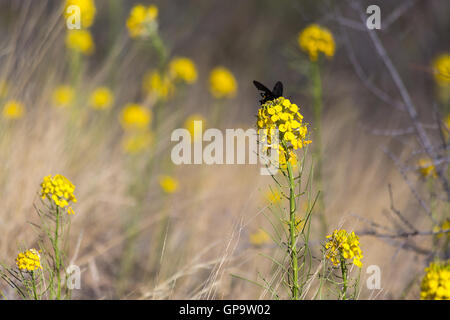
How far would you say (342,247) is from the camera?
1.23 metres

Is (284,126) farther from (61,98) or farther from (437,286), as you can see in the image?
(61,98)

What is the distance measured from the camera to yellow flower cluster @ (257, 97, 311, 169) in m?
1.15

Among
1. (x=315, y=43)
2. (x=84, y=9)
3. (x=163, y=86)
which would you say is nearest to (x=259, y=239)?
(x=163, y=86)

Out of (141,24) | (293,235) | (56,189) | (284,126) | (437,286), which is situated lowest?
(437,286)

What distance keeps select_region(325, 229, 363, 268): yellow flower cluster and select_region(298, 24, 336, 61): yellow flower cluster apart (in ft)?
3.67

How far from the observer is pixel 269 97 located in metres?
1.31

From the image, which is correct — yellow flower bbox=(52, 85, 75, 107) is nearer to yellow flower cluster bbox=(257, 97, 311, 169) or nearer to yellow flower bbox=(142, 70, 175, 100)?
yellow flower bbox=(142, 70, 175, 100)

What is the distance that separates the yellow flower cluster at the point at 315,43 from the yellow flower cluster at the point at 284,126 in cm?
105

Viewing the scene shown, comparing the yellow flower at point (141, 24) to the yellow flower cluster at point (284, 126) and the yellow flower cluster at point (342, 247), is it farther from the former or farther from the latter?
the yellow flower cluster at point (342, 247)

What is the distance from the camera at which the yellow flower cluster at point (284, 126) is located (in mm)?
1151

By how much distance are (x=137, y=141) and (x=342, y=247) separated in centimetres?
221

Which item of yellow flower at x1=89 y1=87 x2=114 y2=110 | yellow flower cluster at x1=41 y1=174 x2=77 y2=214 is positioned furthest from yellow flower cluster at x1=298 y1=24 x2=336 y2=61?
yellow flower at x1=89 y1=87 x2=114 y2=110

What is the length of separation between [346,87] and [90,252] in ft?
12.1
